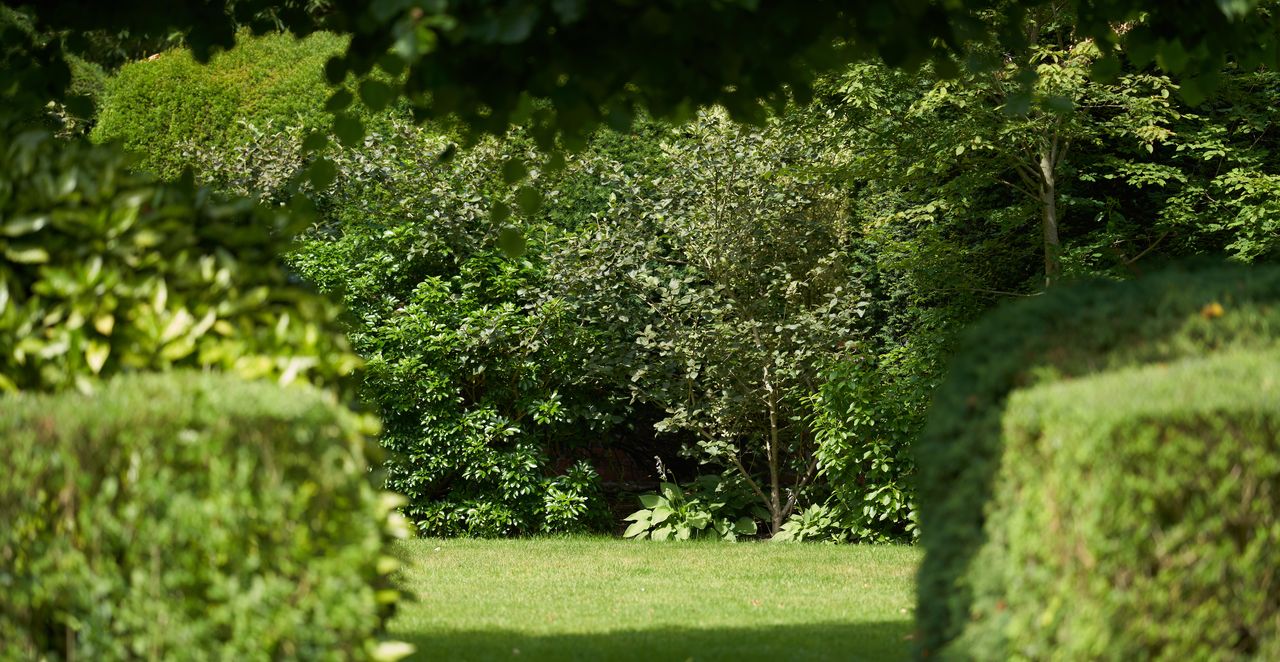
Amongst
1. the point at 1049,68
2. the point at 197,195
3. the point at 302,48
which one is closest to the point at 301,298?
the point at 197,195

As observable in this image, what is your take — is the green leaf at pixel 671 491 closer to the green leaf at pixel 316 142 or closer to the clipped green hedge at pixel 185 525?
the green leaf at pixel 316 142

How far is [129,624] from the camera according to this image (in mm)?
3160

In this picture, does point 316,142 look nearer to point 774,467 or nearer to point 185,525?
point 185,525

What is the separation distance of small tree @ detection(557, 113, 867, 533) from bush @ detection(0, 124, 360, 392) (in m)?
7.37

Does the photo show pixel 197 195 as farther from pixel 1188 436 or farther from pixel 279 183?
pixel 279 183

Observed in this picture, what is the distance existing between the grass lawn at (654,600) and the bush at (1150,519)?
5.23 ft

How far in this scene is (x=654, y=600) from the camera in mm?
7379

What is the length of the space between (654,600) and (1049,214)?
203 inches

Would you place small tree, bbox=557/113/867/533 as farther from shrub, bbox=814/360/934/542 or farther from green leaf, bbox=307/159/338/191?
green leaf, bbox=307/159/338/191

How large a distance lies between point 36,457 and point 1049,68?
797 centimetres

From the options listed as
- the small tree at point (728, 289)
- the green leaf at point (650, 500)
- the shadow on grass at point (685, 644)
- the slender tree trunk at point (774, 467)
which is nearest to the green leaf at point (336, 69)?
the shadow on grass at point (685, 644)

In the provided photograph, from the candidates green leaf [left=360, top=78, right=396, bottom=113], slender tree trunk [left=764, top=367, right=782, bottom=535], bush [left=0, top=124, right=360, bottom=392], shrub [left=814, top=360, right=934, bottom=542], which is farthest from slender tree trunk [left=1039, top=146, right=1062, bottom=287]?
bush [left=0, top=124, right=360, bottom=392]

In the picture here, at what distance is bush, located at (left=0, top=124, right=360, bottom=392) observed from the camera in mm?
3486

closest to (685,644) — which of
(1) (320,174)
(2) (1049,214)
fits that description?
(1) (320,174)
